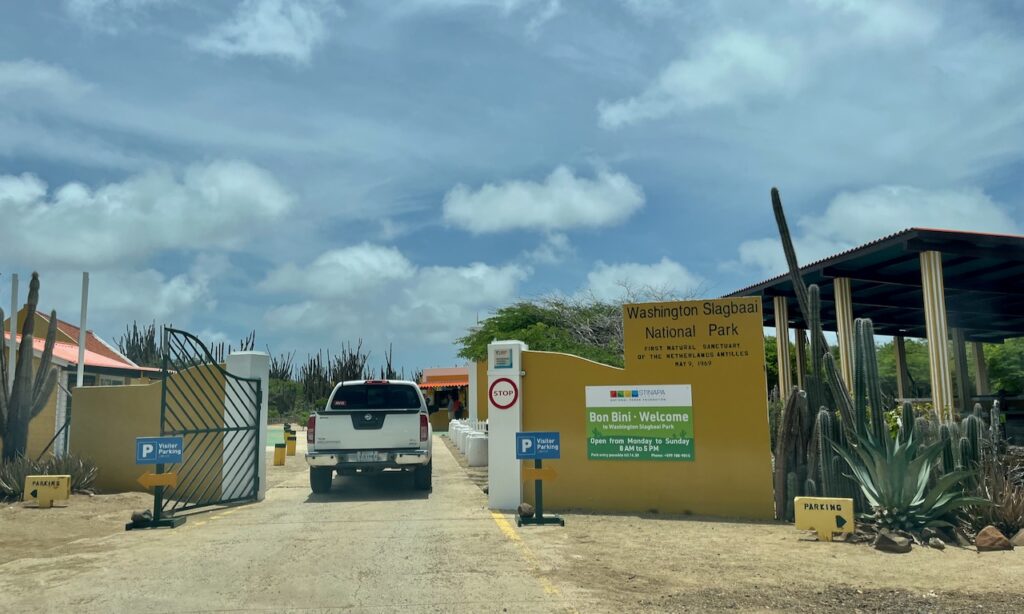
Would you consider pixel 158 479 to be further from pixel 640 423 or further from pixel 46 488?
pixel 640 423

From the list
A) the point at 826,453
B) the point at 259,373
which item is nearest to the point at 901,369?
the point at 826,453

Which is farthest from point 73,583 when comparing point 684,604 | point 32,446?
point 32,446

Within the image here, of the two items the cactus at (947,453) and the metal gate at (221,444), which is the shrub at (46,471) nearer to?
the metal gate at (221,444)

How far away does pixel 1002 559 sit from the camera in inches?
332

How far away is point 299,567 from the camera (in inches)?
311

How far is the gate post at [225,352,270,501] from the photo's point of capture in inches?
532

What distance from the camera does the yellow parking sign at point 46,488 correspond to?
1231 cm

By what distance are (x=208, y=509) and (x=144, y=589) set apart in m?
5.59

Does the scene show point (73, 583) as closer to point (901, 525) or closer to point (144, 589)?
point (144, 589)

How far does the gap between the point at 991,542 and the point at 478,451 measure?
12554 mm

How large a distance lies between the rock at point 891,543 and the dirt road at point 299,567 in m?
4.07

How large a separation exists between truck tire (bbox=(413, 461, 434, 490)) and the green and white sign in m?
3.44

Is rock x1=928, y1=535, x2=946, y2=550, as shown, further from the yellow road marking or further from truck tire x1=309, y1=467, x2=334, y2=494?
truck tire x1=309, y1=467, x2=334, y2=494

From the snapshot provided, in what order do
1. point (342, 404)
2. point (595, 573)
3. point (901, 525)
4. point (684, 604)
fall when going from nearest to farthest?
point (684, 604) → point (595, 573) → point (901, 525) → point (342, 404)
